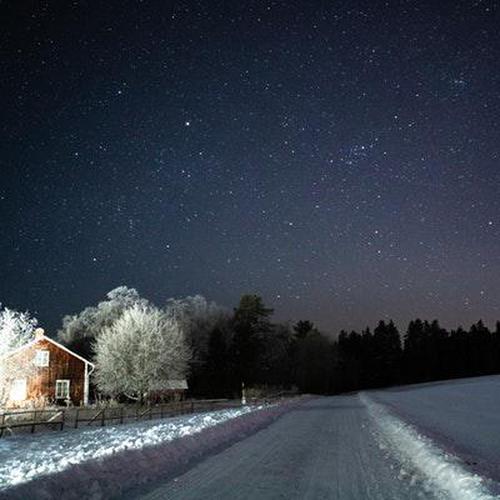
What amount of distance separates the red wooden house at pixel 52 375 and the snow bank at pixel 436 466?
41.8 metres

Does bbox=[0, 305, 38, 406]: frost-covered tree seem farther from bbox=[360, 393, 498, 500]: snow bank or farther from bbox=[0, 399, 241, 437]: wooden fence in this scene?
bbox=[360, 393, 498, 500]: snow bank

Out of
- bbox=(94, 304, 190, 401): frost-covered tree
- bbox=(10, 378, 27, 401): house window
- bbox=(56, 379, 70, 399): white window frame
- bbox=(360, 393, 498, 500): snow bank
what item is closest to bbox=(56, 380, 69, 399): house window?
bbox=(56, 379, 70, 399): white window frame

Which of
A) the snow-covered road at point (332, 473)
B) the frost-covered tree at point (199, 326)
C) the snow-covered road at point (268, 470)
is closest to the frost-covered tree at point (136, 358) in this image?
the frost-covered tree at point (199, 326)

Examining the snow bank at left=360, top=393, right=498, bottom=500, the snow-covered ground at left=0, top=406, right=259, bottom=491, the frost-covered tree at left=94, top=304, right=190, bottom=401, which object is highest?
the frost-covered tree at left=94, top=304, right=190, bottom=401

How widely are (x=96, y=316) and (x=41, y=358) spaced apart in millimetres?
33236

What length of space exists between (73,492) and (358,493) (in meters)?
4.64

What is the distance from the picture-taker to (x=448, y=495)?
927 centimetres

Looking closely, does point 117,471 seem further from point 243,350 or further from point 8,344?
point 243,350

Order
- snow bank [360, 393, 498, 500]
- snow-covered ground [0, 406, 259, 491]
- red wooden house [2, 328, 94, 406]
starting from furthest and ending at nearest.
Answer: red wooden house [2, 328, 94, 406] < snow-covered ground [0, 406, 259, 491] < snow bank [360, 393, 498, 500]

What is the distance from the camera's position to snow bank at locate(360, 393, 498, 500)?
920 centimetres

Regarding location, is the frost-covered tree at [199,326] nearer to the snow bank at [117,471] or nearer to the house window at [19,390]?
the house window at [19,390]

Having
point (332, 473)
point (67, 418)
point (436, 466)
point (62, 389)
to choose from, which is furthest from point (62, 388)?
point (436, 466)

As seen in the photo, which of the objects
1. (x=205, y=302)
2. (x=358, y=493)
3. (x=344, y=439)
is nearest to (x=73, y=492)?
(x=358, y=493)

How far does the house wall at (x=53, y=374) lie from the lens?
177ft
